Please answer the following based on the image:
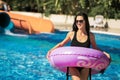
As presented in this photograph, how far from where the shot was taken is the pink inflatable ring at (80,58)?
442cm

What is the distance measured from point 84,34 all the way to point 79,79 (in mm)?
646

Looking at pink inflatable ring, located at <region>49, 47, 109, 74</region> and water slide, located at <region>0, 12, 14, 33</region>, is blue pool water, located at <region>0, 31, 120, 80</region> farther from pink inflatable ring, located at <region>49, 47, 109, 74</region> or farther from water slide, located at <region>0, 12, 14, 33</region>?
pink inflatable ring, located at <region>49, 47, 109, 74</region>

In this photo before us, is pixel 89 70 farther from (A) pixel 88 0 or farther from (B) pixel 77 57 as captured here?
(A) pixel 88 0

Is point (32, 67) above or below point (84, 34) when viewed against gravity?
below

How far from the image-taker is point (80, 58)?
173 inches

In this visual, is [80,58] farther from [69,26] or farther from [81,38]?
[69,26]

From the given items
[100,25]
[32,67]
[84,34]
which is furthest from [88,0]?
[84,34]

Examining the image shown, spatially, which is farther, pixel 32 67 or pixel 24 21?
pixel 24 21

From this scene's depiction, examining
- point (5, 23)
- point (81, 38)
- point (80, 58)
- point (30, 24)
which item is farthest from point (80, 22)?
point (30, 24)

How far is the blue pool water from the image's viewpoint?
25.8ft

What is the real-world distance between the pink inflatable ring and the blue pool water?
3.09 meters

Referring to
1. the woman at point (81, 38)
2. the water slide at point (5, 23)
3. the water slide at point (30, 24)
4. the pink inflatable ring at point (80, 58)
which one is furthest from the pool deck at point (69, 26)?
the pink inflatable ring at point (80, 58)

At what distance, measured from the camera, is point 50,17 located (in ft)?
68.0

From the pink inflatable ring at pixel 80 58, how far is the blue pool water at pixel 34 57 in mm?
3088
